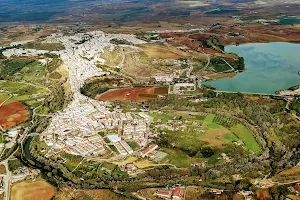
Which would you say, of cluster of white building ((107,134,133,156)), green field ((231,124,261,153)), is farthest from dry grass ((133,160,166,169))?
green field ((231,124,261,153))

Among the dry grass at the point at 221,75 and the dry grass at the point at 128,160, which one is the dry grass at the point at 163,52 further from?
the dry grass at the point at 128,160

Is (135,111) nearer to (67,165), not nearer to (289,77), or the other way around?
(67,165)

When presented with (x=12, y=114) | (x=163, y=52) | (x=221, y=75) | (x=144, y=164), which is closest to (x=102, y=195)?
(x=144, y=164)

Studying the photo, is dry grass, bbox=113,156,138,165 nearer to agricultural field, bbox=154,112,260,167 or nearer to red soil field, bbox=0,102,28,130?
agricultural field, bbox=154,112,260,167

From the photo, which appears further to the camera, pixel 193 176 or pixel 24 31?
pixel 24 31

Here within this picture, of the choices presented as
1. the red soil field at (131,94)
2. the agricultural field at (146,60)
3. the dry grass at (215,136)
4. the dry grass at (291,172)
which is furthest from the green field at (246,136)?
the agricultural field at (146,60)

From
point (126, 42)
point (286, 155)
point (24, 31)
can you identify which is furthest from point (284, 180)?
point (24, 31)

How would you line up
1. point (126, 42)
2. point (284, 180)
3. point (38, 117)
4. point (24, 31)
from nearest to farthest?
point (284, 180) < point (38, 117) < point (126, 42) < point (24, 31)
